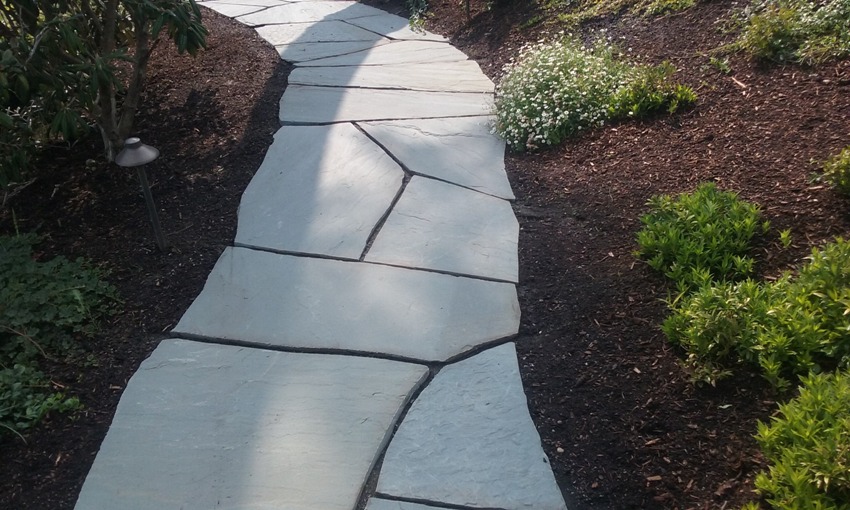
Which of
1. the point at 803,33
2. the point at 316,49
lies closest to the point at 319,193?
the point at 316,49

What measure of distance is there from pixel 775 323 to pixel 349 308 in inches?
64.1

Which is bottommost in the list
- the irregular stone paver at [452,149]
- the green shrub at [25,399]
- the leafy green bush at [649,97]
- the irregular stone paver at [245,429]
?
the green shrub at [25,399]

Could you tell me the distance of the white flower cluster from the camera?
4.11m

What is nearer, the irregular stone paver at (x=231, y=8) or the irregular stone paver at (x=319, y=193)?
the irregular stone paver at (x=319, y=193)

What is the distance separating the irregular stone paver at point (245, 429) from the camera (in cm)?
216

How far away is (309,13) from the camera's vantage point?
709cm

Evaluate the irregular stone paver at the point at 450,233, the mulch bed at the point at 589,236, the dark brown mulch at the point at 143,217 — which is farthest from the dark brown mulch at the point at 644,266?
the dark brown mulch at the point at 143,217

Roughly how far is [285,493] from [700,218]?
2.03 metres

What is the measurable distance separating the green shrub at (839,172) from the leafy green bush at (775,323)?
362 mm

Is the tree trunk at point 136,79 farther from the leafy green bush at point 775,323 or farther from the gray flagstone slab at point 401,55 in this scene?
the leafy green bush at point 775,323

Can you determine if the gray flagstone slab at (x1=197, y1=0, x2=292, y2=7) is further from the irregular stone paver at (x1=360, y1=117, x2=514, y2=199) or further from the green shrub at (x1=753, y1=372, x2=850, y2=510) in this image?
the green shrub at (x1=753, y1=372, x2=850, y2=510)

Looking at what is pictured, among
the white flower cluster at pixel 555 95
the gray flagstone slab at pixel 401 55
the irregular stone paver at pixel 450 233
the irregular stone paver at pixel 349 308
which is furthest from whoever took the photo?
the gray flagstone slab at pixel 401 55

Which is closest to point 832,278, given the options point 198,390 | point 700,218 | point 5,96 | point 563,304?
point 700,218

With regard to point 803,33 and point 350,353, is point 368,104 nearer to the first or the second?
point 350,353
